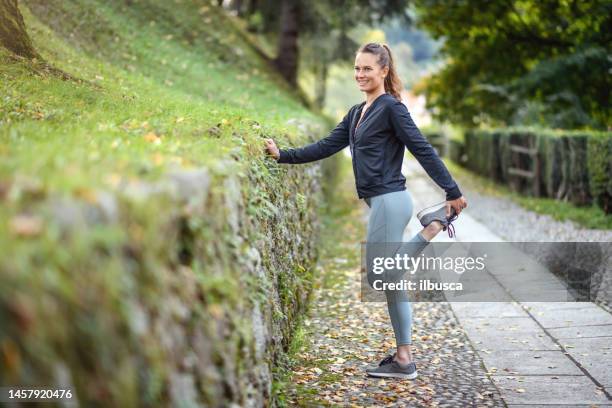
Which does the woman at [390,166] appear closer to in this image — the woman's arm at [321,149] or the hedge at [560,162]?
the woman's arm at [321,149]

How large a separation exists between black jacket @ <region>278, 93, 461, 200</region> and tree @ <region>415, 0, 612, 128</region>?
15918 millimetres

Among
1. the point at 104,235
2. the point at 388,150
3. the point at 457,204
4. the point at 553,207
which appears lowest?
the point at 553,207

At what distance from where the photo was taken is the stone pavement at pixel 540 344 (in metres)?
4.98

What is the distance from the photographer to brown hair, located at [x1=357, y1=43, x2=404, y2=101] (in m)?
5.13

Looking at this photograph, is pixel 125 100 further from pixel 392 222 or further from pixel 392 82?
pixel 392 222

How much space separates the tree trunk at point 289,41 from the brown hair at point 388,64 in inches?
682

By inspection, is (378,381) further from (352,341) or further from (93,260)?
(93,260)

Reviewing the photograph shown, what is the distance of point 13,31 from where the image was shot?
28.6 ft

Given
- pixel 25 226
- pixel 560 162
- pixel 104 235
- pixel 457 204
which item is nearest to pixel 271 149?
pixel 457 204

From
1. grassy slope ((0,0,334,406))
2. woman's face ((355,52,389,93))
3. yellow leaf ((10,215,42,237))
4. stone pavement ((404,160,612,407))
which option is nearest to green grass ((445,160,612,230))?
stone pavement ((404,160,612,407))

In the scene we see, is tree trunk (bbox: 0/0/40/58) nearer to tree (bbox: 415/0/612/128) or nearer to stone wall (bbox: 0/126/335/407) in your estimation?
stone wall (bbox: 0/126/335/407)

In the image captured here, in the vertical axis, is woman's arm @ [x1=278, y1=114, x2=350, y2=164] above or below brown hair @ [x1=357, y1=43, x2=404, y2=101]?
below

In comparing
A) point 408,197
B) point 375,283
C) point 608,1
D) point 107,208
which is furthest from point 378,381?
point 608,1

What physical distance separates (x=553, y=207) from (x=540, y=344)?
928 cm
